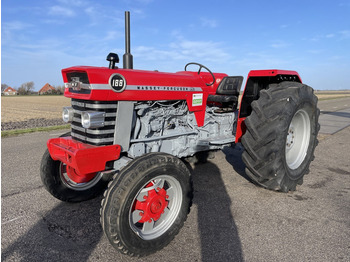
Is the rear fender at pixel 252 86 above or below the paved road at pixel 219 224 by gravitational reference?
above

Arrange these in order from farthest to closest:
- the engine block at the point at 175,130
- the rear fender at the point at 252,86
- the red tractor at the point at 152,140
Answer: the rear fender at the point at 252,86
the engine block at the point at 175,130
the red tractor at the point at 152,140

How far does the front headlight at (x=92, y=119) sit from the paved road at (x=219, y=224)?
1083mm

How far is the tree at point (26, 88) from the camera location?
75.6 meters

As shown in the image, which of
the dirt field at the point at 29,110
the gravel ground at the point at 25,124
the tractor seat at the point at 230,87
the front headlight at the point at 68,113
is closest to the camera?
the front headlight at the point at 68,113

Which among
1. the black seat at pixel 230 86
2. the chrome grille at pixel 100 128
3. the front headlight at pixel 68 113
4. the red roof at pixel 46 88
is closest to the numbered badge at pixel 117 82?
the chrome grille at pixel 100 128

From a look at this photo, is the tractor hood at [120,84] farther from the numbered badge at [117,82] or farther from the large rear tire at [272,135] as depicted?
the large rear tire at [272,135]

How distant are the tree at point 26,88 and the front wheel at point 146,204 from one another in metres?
84.7

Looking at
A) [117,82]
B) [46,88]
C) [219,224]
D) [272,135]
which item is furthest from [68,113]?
[46,88]

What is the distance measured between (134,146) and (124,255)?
1034mm

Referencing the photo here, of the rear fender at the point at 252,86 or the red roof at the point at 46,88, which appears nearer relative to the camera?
the rear fender at the point at 252,86

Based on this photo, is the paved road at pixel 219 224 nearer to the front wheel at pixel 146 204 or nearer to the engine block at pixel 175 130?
the front wheel at pixel 146 204

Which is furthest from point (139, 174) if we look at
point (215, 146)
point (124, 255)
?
point (215, 146)

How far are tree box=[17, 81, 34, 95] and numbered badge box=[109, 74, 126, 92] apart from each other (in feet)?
277

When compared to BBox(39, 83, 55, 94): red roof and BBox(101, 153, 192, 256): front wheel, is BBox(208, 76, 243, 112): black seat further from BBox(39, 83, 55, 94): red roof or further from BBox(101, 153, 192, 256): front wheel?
BBox(39, 83, 55, 94): red roof
